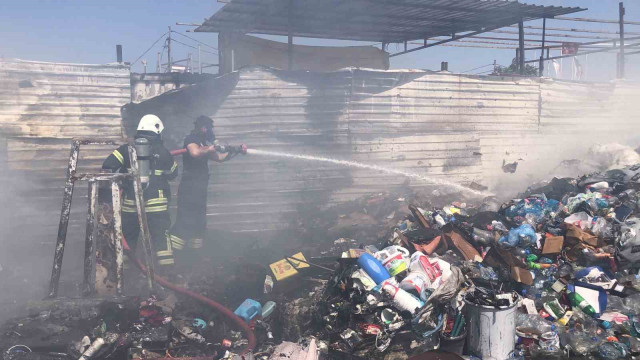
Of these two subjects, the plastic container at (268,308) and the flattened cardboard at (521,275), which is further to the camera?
the plastic container at (268,308)

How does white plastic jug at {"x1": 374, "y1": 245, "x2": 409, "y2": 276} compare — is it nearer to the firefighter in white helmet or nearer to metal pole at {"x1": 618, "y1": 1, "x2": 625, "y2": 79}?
the firefighter in white helmet

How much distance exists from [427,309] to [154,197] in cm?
368

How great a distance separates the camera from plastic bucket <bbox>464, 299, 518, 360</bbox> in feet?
11.7

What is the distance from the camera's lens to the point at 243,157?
26.3 feet

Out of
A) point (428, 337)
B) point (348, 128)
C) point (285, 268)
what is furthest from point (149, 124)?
point (428, 337)

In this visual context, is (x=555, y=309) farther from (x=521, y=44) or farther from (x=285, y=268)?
(x=521, y=44)

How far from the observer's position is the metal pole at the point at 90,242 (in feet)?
14.3

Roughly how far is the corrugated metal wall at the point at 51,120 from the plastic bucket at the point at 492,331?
6495mm

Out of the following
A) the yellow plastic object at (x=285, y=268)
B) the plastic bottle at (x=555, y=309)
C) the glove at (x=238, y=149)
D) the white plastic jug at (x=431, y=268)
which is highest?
the glove at (x=238, y=149)

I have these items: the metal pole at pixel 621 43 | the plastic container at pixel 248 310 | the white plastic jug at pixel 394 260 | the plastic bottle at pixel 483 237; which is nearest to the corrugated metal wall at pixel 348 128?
the metal pole at pixel 621 43

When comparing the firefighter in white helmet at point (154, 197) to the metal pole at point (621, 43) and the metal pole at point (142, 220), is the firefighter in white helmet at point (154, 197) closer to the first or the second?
the metal pole at point (142, 220)

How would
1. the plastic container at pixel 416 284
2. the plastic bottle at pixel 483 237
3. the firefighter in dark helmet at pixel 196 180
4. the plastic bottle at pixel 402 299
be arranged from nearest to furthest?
the plastic bottle at pixel 402 299 < the plastic container at pixel 416 284 < the plastic bottle at pixel 483 237 < the firefighter in dark helmet at pixel 196 180

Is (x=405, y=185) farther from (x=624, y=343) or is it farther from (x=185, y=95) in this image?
(x=624, y=343)

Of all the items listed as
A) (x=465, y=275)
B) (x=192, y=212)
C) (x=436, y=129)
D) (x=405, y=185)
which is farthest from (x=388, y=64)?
(x=465, y=275)
